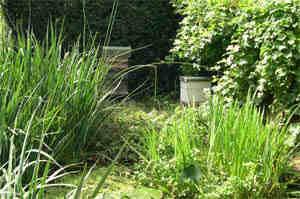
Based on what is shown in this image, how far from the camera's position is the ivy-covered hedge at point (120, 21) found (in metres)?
6.39

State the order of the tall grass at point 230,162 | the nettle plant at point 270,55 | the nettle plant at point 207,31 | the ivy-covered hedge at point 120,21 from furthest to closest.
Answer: the ivy-covered hedge at point 120,21 → the nettle plant at point 207,31 → the nettle plant at point 270,55 → the tall grass at point 230,162

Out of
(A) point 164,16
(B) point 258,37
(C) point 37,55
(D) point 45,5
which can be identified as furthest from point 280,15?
(D) point 45,5

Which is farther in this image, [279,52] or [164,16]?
[164,16]

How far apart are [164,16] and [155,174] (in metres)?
4.72

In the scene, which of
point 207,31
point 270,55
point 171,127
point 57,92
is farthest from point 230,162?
point 207,31

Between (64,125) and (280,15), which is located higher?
(280,15)

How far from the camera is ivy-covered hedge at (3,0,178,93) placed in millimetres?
6391

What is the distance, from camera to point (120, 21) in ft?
21.8

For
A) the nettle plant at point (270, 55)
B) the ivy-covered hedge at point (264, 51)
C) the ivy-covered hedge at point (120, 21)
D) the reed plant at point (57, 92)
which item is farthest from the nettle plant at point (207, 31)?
the reed plant at point (57, 92)

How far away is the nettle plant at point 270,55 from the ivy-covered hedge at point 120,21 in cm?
290

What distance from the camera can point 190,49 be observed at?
5055 mm

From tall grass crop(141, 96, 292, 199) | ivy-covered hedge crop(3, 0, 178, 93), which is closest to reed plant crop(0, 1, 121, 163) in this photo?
tall grass crop(141, 96, 292, 199)

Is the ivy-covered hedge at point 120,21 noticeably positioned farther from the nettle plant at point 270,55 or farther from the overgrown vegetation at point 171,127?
the overgrown vegetation at point 171,127

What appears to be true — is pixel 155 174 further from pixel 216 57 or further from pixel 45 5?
pixel 45 5
